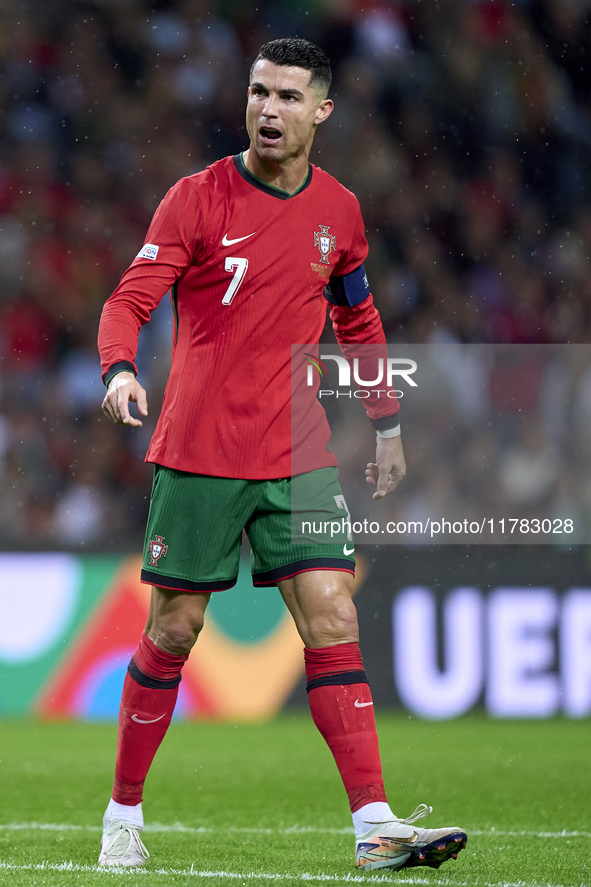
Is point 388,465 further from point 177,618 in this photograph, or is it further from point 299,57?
point 299,57

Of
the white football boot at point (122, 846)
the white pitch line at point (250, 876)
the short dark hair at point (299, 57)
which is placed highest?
the short dark hair at point (299, 57)

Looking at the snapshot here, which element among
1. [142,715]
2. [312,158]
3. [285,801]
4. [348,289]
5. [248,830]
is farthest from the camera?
[312,158]

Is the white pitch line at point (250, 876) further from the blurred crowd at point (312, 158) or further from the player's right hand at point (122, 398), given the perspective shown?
the blurred crowd at point (312, 158)

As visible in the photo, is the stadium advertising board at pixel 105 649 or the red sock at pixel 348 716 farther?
the stadium advertising board at pixel 105 649

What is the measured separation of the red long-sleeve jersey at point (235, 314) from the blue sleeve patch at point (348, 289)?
180 mm

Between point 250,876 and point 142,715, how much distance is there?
55cm

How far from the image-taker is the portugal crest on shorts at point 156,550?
306 cm

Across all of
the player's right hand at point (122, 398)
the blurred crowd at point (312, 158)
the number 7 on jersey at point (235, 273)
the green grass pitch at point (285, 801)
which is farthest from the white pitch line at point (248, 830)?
the blurred crowd at point (312, 158)

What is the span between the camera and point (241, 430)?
10.1 feet

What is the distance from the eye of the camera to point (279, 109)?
305cm

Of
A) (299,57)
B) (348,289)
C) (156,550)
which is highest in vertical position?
(299,57)

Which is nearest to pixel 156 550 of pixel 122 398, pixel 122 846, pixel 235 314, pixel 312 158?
pixel 122 398

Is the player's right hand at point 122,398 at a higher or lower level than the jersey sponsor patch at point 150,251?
lower

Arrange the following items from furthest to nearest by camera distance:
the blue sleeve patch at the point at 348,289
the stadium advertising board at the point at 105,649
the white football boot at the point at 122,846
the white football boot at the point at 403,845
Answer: the stadium advertising board at the point at 105,649 → the blue sleeve patch at the point at 348,289 → the white football boot at the point at 122,846 → the white football boot at the point at 403,845
